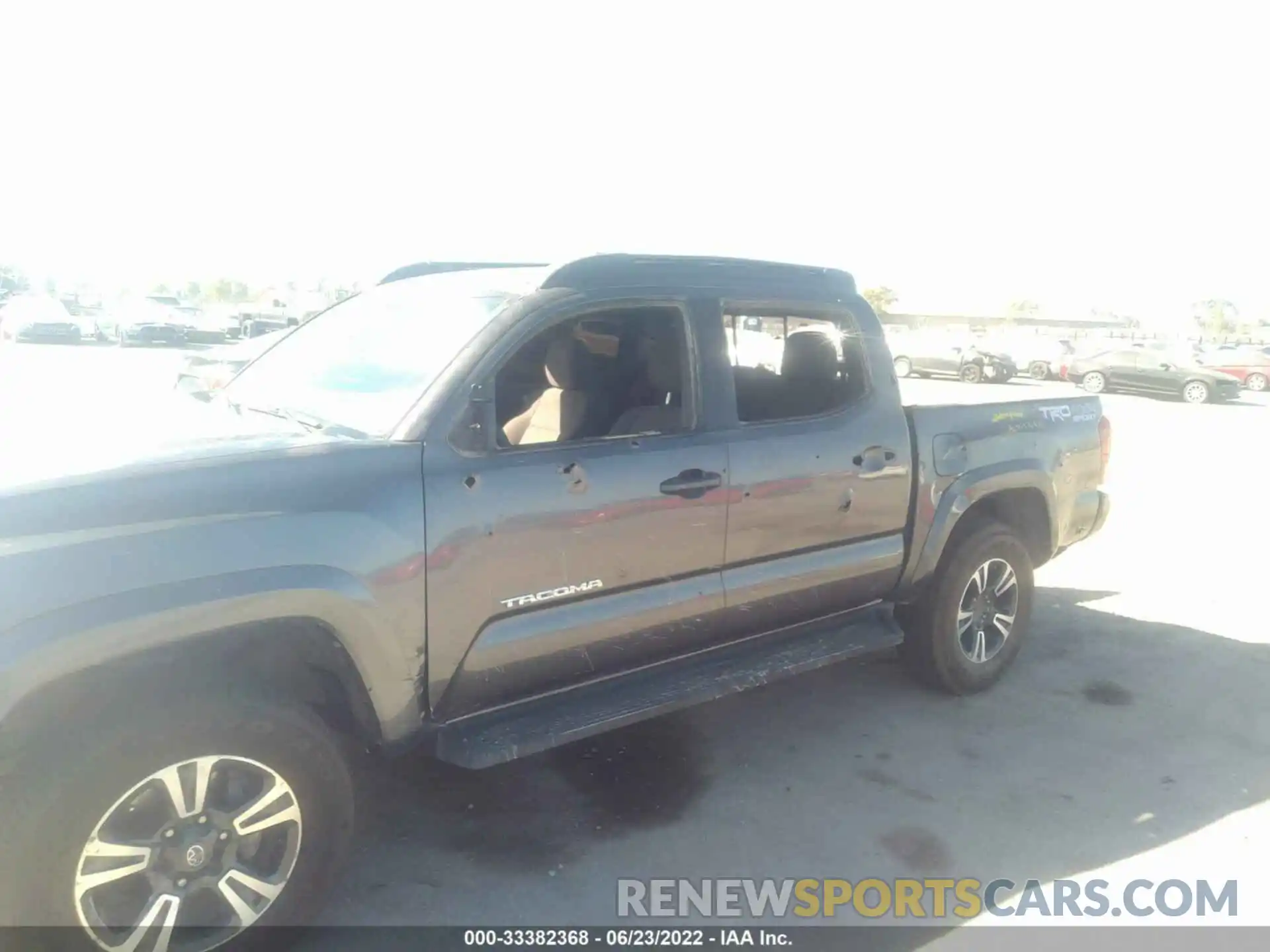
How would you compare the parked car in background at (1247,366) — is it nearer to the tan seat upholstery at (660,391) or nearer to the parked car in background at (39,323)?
the tan seat upholstery at (660,391)

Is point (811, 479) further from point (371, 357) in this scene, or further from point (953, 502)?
point (371, 357)

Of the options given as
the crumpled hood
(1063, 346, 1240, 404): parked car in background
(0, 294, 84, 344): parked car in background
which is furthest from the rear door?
(0, 294, 84, 344): parked car in background

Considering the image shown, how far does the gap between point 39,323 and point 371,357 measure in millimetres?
27952

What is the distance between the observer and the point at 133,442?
2.74 metres

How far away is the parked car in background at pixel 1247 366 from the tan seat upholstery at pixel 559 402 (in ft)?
99.9

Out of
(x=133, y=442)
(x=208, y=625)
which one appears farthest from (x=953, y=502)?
(x=133, y=442)

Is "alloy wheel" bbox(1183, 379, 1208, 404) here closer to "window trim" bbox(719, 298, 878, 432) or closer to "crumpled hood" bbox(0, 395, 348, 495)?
"window trim" bbox(719, 298, 878, 432)

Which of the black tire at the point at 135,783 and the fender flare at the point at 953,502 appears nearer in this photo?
the black tire at the point at 135,783

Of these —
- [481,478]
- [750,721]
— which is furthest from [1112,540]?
[481,478]

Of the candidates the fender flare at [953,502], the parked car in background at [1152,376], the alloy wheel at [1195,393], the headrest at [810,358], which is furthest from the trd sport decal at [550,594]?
the alloy wheel at [1195,393]

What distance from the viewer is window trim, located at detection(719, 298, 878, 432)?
12.2 feet

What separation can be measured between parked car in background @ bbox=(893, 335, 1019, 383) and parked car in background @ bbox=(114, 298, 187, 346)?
70.8ft

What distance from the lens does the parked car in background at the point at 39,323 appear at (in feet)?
85.6

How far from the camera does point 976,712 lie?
4590 millimetres
